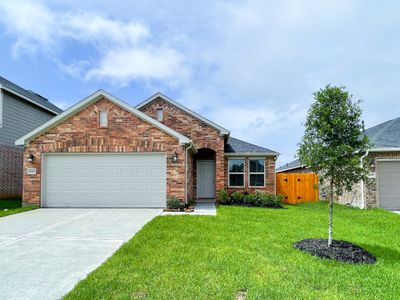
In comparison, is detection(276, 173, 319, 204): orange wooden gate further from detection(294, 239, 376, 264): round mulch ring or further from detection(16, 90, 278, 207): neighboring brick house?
detection(294, 239, 376, 264): round mulch ring

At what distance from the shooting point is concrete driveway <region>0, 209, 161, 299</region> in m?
4.70

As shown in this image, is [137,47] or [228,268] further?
[137,47]

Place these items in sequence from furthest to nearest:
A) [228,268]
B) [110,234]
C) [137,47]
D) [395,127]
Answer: [395,127] → [137,47] → [110,234] → [228,268]

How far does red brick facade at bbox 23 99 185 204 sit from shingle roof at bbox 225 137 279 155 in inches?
209

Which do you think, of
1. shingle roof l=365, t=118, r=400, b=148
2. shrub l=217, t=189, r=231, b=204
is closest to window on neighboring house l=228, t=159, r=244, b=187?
A: shrub l=217, t=189, r=231, b=204

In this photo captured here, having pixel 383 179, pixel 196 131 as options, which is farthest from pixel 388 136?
pixel 196 131

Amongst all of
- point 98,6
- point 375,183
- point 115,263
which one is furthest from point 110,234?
point 375,183

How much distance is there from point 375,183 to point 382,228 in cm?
557

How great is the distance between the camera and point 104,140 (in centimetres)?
1336

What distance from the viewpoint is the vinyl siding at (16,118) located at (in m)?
16.4

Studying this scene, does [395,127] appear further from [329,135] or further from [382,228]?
[329,135]

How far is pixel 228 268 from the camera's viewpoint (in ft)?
17.3

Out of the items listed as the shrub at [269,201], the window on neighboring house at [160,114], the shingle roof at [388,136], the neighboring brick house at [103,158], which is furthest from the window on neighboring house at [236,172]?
the shingle roof at [388,136]

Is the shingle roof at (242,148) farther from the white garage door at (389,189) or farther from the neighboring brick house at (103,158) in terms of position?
the white garage door at (389,189)
